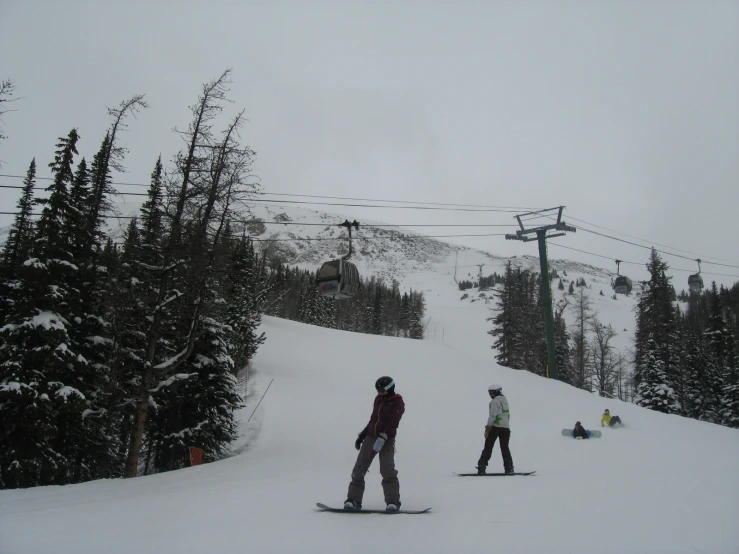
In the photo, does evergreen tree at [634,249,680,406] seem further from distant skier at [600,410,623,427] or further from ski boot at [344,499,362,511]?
ski boot at [344,499,362,511]

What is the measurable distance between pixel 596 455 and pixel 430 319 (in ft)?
378

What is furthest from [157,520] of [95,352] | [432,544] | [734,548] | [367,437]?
[95,352]

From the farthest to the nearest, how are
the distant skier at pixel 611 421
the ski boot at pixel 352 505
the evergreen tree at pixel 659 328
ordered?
the evergreen tree at pixel 659 328
the distant skier at pixel 611 421
the ski boot at pixel 352 505

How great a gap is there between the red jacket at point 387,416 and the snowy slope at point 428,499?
3.89 ft

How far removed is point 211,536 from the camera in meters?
5.31

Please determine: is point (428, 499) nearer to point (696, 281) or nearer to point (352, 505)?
point (352, 505)

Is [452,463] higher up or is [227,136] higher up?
[227,136]

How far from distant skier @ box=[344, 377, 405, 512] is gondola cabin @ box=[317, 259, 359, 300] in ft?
30.6

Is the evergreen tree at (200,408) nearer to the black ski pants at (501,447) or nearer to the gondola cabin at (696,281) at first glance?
the black ski pants at (501,447)

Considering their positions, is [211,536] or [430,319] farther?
[430,319]

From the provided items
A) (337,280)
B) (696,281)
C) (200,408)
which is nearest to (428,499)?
(337,280)

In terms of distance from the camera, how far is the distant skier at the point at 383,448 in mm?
6461

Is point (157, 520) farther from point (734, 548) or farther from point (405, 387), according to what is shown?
point (405, 387)

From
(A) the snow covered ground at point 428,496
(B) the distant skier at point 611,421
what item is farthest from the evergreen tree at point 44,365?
(B) the distant skier at point 611,421
